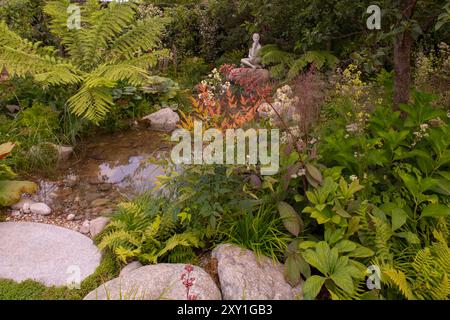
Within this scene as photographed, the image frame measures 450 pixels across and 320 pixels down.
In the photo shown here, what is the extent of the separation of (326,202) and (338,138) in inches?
20.0

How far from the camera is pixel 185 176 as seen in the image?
246 centimetres

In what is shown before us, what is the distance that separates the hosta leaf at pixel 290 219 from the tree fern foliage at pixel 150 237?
0.55 meters

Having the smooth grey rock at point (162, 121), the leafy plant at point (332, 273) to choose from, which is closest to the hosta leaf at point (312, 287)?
the leafy plant at point (332, 273)

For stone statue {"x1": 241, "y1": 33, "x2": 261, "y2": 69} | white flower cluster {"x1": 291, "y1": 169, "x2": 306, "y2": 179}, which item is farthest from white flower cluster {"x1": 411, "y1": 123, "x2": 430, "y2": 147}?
stone statue {"x1": 241, "y1": 33, "x2": 261, "y2": 69}

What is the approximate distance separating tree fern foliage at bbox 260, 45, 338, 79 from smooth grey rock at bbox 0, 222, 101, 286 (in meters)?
3.65

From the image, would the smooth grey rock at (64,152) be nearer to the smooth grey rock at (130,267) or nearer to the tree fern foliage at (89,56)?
the tree fern foliage at (89,56)

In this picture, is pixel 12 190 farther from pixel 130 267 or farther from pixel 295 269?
pixel 295 269

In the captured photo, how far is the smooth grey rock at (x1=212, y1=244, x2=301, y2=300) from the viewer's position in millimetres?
2131

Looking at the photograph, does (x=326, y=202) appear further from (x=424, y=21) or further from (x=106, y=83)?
(x=106, y=83)

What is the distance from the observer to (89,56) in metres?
4.73

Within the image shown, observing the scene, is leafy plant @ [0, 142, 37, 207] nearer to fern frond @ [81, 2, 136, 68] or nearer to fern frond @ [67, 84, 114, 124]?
fern frond @ [67, 84, 114, 124]

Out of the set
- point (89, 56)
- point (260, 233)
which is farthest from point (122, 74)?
point (260, 233)

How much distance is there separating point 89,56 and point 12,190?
7.05ft

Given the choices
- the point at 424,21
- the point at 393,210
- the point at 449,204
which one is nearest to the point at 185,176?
the point at 393,210
